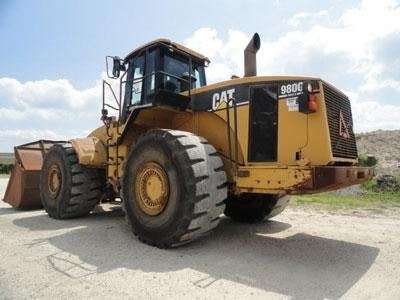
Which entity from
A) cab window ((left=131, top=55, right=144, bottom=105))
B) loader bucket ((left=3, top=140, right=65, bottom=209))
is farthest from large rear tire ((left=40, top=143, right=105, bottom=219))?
cab window ((left=131, top=55, right=144, bottom=105))

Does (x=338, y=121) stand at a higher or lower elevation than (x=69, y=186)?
higher

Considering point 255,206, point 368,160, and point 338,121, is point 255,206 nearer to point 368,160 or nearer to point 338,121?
point 338,121

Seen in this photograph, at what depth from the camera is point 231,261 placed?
5.32 metres

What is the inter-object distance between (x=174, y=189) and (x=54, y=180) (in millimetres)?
4029

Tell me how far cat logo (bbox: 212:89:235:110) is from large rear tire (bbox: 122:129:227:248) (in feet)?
2.66

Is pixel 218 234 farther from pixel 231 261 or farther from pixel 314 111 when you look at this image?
pixel 314 111

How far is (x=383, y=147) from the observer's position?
20.2 m

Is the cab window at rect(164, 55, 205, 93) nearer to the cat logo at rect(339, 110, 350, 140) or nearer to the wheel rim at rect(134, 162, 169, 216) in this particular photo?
the wheel rim at rect(134, 162, 169, 216)

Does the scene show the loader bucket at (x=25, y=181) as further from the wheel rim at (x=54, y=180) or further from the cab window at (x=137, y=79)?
the cab window at (x=137, y=79)

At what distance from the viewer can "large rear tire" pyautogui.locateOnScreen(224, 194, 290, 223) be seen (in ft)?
25.5

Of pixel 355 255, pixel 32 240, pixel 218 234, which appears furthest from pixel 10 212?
pixel 355 255

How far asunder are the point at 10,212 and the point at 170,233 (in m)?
5.56

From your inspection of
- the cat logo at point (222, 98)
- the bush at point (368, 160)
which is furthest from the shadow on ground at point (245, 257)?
the bush at point (368, 160)

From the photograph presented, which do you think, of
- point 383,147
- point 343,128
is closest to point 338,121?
point 343,128
